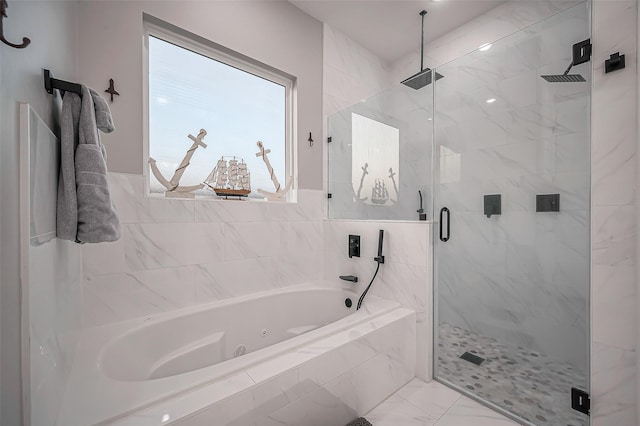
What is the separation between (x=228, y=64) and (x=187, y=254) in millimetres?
1456

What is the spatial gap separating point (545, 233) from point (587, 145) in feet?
1.46

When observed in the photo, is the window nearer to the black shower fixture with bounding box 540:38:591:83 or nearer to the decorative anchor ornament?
the decorative anchor ornament

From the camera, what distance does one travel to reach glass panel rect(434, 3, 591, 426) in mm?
1288

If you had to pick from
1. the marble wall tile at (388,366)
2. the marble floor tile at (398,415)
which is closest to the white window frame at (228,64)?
the marble wall tile at (388,366)

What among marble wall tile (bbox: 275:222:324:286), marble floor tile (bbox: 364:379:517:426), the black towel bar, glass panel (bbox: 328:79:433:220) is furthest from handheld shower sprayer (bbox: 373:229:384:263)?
the black towel bar

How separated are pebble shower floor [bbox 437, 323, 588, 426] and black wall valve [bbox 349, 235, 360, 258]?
76cm

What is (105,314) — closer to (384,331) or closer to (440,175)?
(384,331)

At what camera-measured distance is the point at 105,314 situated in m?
1.49

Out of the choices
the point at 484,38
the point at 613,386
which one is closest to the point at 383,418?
the point at 613,386

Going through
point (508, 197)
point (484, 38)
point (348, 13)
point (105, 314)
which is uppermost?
point (348, 13)

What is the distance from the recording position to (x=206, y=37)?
1872 mm

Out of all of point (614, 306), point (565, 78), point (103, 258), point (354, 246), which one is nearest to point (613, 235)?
point (614, 306)

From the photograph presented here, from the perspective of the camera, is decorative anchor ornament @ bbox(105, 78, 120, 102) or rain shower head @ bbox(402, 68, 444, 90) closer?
decorative anchor ornament @ bbox(105, 78, 120, 102)

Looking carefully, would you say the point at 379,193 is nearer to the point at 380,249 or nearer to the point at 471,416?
the point at 380,249
